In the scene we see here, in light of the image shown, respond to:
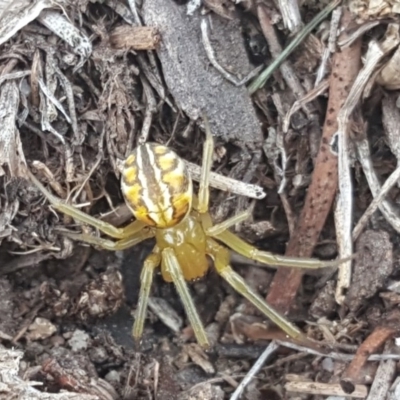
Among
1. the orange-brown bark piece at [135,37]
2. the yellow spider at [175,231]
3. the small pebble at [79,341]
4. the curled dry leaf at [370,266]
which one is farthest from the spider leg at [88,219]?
the curled dry leaf at [370,266]

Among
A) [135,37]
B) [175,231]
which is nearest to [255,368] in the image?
[175,231]

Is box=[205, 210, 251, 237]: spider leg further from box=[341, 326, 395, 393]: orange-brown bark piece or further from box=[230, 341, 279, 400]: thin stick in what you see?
box=[341, 326, 395, 393]: orange-brown bark piece

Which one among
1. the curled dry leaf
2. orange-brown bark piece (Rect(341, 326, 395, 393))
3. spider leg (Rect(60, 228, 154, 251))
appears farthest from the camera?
spider leg (Rect(60, 228, 154, 251))

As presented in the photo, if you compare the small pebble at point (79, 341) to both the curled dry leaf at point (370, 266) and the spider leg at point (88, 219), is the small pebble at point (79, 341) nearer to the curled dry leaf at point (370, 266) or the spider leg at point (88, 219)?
the spider leg at point (88, 219)

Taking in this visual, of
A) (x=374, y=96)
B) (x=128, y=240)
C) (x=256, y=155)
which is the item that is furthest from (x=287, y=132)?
(x=128, y=240)

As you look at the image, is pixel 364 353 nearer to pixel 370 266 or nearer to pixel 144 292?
pixel 370 266

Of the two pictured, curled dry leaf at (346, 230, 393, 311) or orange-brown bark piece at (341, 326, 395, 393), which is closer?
orange-brown bark piece at (341, 326, 395, 393)

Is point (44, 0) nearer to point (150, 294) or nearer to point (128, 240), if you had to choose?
point (128, 240)

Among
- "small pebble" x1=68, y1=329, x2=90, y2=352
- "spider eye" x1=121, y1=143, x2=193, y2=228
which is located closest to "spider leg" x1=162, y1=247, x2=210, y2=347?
"spider eye" x1=121, y1=143, x2=193, y2=228
